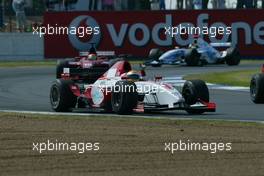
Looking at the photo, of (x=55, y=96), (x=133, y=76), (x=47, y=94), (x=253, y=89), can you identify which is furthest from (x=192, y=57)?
(x=133, y=76)

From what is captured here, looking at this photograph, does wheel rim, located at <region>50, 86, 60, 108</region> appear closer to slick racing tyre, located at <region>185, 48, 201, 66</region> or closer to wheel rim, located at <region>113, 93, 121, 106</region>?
wheel rim, located at <region>113, 93, 121, 106</region>

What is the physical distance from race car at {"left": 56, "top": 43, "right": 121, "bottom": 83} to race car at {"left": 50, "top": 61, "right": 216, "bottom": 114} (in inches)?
49.0

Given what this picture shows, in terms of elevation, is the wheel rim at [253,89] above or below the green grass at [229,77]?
above

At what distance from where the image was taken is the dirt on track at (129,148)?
1044 cm

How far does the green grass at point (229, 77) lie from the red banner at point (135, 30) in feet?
22.9

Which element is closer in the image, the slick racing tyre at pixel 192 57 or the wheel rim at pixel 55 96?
the wheel rim at pixel 55 96

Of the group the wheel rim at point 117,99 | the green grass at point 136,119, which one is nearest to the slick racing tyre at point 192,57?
the green grass at point 136,119

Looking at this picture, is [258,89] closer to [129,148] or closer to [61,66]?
[61,66]

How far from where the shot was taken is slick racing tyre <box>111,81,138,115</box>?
16.8 m

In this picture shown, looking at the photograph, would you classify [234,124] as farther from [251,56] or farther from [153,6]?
[153,6]

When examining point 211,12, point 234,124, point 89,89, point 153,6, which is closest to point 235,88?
point 89,89

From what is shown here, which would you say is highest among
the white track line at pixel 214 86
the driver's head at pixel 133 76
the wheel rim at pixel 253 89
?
the driver's head at pixel 133 76

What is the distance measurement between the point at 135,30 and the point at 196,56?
4890 millimetres

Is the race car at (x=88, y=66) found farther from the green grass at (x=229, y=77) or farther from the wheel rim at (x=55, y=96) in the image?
the green grass at (x=229, y=77)
